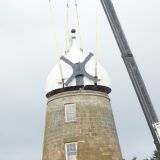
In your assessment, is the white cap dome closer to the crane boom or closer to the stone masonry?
the stone masonry

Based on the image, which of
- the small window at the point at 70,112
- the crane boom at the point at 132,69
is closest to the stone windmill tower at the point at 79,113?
the small window at the point at 70,112

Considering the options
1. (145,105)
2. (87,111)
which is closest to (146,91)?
(145,105)

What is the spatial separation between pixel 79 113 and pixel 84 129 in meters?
1.09

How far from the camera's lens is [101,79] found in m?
42.7

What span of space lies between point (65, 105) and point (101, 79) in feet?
9.38

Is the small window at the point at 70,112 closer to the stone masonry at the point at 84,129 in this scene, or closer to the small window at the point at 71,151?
the stone masonry at the point at 84,129

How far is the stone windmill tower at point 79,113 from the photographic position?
41.1m

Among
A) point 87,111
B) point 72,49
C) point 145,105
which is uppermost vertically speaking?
point 72,49

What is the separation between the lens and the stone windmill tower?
41062 mm

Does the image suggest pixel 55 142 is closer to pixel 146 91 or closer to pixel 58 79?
pixel 58 79

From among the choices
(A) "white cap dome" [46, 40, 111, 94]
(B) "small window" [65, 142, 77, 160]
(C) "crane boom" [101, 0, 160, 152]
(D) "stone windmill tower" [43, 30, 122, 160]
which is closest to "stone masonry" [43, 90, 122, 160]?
(D) "stone windmill tower" [43, 30, 122, 160]

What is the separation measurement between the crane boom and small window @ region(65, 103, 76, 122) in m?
6.21

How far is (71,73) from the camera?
139ft

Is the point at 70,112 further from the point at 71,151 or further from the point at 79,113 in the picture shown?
the point at 71,151
